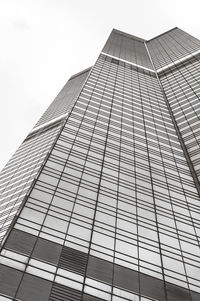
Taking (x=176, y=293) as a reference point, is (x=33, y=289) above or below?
below

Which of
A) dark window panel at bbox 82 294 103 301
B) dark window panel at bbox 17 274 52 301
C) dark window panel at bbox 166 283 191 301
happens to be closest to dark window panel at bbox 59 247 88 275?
dark window panel at bbox 82 294 103 301

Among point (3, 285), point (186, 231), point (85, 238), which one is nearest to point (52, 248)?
point (85, 238)

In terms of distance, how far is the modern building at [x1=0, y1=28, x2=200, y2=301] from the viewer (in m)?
20.9

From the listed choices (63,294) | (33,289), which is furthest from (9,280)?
(63,294)

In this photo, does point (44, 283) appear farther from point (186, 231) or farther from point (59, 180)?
point (186, 231)

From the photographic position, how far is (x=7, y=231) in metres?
22.7

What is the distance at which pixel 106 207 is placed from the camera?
28.1m

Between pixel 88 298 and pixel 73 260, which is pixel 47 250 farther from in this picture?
pixel 88 298

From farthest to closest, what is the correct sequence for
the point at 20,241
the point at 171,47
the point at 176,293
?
the point at 171,47 < the point at 176,293 < the point at 20,241

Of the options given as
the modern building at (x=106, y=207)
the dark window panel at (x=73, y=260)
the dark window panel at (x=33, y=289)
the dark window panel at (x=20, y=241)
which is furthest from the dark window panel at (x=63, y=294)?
the dark window panel at (x=20, y=241)

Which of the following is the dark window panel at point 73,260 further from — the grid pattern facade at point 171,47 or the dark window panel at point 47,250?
the grid pattern facade at point 171,47

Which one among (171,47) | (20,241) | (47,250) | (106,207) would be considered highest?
(171,47)

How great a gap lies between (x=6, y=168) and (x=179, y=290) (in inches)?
1112

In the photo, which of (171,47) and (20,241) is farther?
(171,47)
